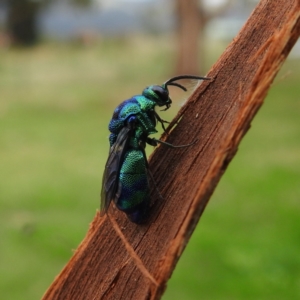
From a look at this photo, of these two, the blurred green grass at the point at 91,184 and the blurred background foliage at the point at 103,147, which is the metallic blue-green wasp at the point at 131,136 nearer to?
the blurred background foliage at the point at 103,147

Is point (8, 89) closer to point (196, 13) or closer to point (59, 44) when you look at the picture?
point (59, 44)

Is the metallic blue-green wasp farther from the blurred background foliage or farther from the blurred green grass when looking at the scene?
the blurred green grass

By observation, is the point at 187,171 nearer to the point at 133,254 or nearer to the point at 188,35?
the point at 133,254

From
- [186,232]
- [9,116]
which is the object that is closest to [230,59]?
[186,232]

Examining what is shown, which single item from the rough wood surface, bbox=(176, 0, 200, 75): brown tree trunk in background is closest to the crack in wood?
the rough wood surface

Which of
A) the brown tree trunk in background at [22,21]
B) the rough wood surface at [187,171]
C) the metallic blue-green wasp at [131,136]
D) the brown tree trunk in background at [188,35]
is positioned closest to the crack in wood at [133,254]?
the rough wood surface at [187,171]
